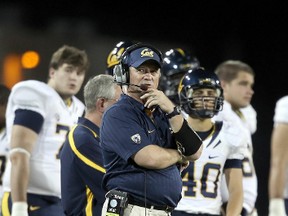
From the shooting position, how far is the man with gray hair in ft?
13.5

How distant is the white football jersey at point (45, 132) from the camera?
17.1ft

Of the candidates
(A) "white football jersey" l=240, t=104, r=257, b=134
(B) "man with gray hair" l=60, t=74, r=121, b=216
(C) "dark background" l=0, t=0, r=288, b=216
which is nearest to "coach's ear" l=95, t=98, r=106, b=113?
(B) "man with gray hair" l=60, t=74, r=121, b=216

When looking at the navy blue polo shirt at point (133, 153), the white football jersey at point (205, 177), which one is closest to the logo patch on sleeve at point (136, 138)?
the navy blue polo shirt at point (133, 153)

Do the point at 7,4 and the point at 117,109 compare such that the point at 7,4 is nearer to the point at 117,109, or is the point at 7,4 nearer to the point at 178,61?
the point at 178,61

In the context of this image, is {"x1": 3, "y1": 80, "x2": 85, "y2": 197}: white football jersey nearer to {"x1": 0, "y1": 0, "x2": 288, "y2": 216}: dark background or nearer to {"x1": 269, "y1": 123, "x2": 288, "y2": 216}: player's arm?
{"x1": 269, "y1": 123, "x2": 288, "y2": 216}: player's arm

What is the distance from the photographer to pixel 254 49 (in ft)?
30.8

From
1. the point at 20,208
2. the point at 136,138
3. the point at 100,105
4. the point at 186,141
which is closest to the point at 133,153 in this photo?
the point at 136,138

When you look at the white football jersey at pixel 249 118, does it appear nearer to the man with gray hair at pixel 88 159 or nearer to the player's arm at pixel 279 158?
the player's arm at pixel 279 158

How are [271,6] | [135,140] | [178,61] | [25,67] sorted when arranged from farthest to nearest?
[271,6]
[25,67]
[178,61]
[135,140]

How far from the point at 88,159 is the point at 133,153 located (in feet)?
1.98

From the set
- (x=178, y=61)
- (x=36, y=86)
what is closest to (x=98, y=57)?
(x=178, y=61)

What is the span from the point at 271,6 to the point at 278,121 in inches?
174

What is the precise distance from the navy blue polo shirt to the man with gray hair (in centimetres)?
36

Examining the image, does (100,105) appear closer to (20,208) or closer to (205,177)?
(205,177)
